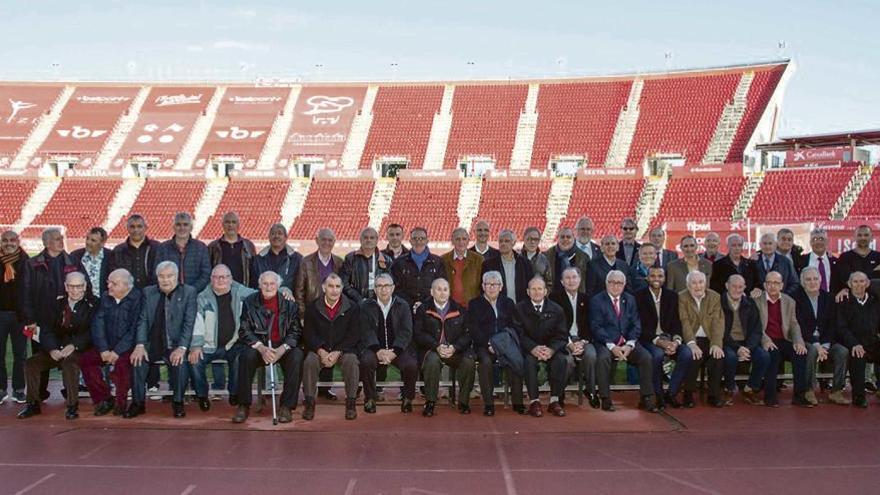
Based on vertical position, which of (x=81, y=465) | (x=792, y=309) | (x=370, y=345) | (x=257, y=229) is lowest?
(x=81, y=465)

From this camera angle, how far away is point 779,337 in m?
8.21

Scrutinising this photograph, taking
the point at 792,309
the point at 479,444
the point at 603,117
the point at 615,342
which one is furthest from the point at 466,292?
the point at 603,117

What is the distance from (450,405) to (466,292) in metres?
1.24

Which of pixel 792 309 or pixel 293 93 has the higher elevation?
pixel 293 93

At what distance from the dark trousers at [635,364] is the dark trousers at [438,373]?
1.29m

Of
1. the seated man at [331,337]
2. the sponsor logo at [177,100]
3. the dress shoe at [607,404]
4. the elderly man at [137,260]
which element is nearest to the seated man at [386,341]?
the seated man at [331,337]

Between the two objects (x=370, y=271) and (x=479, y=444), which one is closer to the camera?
(x=479, y=444)

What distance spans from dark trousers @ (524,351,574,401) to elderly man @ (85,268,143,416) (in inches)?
152

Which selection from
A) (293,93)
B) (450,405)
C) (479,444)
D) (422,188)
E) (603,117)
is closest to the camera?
(479,444)

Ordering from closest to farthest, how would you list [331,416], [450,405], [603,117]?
1. [331,416]
2. [450,405]
3. [603,117]

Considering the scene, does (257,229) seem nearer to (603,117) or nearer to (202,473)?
(603,117)

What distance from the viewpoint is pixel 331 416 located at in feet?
24.9

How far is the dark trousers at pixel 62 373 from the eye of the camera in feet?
24.6

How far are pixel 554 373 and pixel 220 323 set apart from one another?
132 inches
